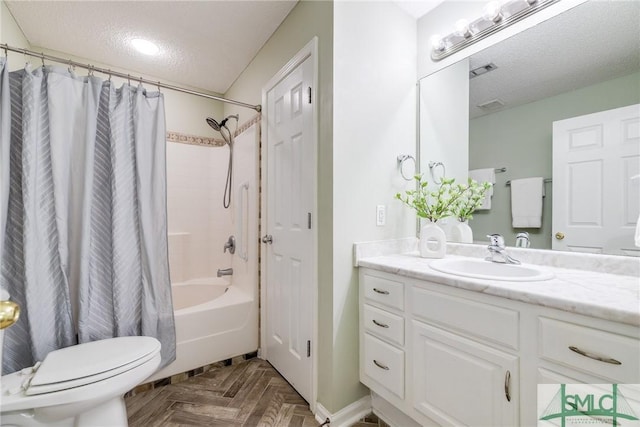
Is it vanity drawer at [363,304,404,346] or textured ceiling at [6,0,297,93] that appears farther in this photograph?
textured ceiling at [6,0,297,93]

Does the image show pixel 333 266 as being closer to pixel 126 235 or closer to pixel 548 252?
pixel 548 252

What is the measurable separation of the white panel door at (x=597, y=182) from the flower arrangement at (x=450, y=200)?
1.19ft

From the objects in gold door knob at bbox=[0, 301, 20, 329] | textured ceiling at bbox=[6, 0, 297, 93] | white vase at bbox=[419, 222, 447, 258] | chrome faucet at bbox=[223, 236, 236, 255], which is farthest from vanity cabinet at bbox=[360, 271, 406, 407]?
textured ceiling at bbox=[6, 0, 297, 93]

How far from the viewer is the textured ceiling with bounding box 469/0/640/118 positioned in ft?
3.74

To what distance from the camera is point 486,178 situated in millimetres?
1576

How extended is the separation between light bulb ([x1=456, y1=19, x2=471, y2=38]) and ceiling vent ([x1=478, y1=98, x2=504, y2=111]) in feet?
1.33

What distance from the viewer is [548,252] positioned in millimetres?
1298

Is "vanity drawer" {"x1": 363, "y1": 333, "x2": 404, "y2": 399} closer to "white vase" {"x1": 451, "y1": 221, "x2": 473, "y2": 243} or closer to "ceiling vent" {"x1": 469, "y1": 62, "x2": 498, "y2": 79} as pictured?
"white vase" {"x1": 451, "y1": 221, "x2": 473, "y2": 243}

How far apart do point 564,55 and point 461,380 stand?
1556 millimetres

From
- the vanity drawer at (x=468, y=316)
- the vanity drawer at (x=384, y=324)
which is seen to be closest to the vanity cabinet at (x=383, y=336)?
the vanity drawer at (x=384, y=324)

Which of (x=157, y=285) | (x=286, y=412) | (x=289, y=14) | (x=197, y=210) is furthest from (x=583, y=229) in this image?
(x=197, y=210)

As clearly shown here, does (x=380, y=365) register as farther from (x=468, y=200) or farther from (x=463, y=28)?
(x=463, y=28)

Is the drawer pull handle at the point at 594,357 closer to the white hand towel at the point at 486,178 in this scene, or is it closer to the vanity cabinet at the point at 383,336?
the vanity cabinet at the point at 383,336

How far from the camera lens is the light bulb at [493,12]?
4.71 feet
